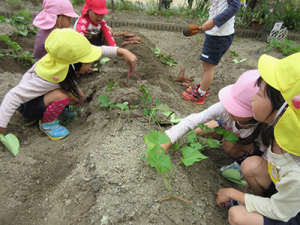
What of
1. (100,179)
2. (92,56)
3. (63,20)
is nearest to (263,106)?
(100,179)

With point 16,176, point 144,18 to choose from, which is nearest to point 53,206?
point 16,176

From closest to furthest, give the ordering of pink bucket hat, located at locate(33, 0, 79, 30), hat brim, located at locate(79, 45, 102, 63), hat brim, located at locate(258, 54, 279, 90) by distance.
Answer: hat brim, located at locate(258, 54, 279, 90) < hat brim, located at locate(79, 45, 102, 63) < pink bucket hat, located at locate(33, 0, 79, 30)

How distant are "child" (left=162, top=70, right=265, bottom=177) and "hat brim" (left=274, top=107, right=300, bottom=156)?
1.12ft

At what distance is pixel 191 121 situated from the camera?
137 cm

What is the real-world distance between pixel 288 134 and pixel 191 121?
0.66m

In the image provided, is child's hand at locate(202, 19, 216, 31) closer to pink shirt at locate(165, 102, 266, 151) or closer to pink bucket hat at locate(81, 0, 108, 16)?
pink shirt at locate(165, 102, 266, 151)

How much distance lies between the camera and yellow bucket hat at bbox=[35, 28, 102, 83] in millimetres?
1353

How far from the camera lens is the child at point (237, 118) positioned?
111 cm

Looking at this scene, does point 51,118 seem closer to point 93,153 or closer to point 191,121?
point 93,153

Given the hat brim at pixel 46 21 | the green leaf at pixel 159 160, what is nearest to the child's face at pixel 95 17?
the hat brim at pixel 46 21

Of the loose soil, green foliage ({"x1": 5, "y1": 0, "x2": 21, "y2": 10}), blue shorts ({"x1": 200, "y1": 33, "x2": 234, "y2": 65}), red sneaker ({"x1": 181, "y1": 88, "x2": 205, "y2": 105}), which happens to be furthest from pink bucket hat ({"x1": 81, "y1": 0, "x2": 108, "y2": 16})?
green foliage ({"x1": 5, "y1": 0, "x2": 21, "y2": 10})

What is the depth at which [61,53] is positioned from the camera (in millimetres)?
1369

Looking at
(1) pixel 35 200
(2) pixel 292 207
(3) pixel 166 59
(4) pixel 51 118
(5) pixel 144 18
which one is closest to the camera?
(2) pixel 292 207

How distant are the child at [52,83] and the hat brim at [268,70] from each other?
112 cm
